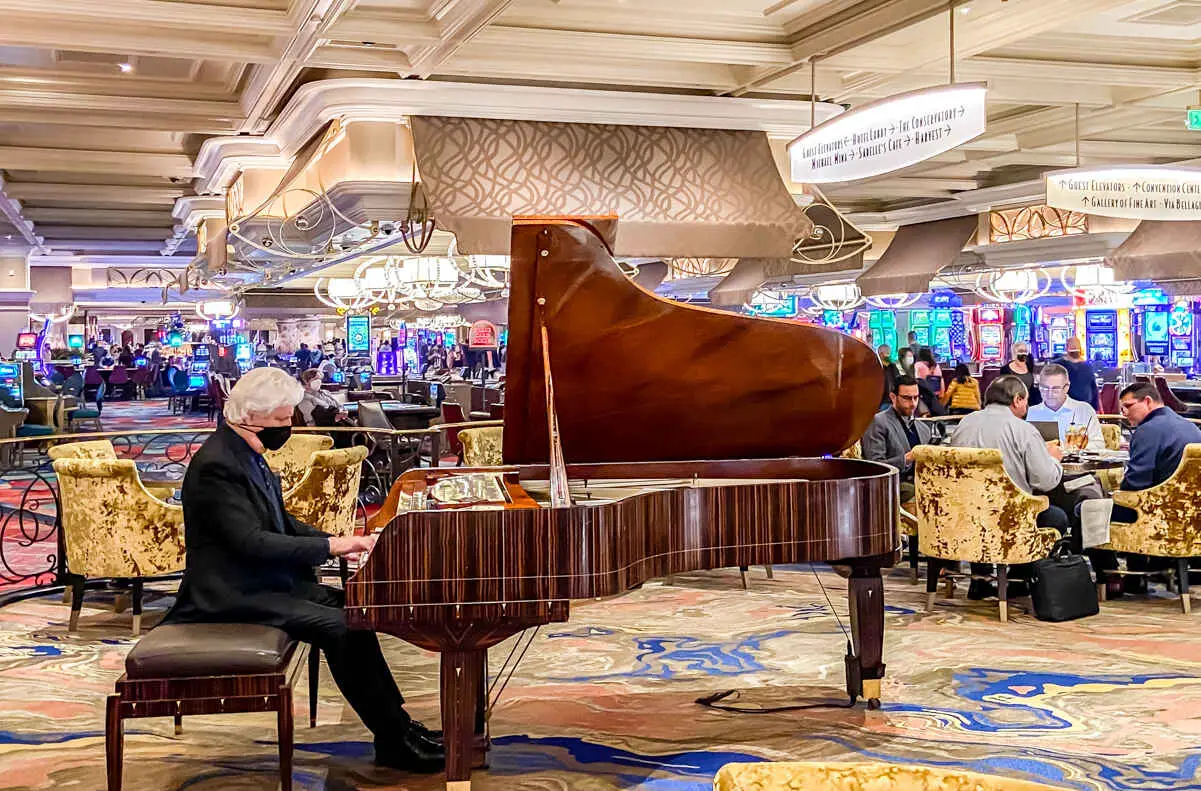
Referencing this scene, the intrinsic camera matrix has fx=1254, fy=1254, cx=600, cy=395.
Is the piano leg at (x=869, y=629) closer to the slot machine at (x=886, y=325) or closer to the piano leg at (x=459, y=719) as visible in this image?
the piano leg at (x=459, y=719)

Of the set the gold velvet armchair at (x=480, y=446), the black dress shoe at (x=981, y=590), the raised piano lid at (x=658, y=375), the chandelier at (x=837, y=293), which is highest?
the chandelier at (x=837, y=293)

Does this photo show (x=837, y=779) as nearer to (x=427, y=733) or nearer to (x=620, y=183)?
(x=427, y=733)

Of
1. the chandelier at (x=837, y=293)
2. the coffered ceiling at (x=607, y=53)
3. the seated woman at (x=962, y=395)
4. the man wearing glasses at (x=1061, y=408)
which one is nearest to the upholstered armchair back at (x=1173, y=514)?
the man wearing glasses at (x=1061, y=408)

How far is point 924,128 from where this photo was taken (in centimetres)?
503

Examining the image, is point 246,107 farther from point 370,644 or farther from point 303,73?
point 370,644

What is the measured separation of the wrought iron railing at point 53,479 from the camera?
7.49m

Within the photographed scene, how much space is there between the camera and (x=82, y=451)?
264 inches

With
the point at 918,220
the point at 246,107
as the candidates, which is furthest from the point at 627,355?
the point at 918,220

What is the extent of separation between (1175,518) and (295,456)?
16.8ft

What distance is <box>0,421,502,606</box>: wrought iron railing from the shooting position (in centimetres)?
749

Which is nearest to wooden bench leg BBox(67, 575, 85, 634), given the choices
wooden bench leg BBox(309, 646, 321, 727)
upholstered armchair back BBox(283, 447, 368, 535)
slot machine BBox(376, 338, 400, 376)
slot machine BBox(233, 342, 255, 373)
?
upholstered armchair back BBox(283, 447, 368, 535)

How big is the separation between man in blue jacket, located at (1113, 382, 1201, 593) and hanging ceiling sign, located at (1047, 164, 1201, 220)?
1094mm

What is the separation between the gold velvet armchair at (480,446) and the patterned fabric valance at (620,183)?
57.2 inches

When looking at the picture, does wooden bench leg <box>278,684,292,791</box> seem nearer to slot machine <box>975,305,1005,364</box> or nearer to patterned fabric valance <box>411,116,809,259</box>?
patterned fabric valance <box>411,116,809,259</box>
